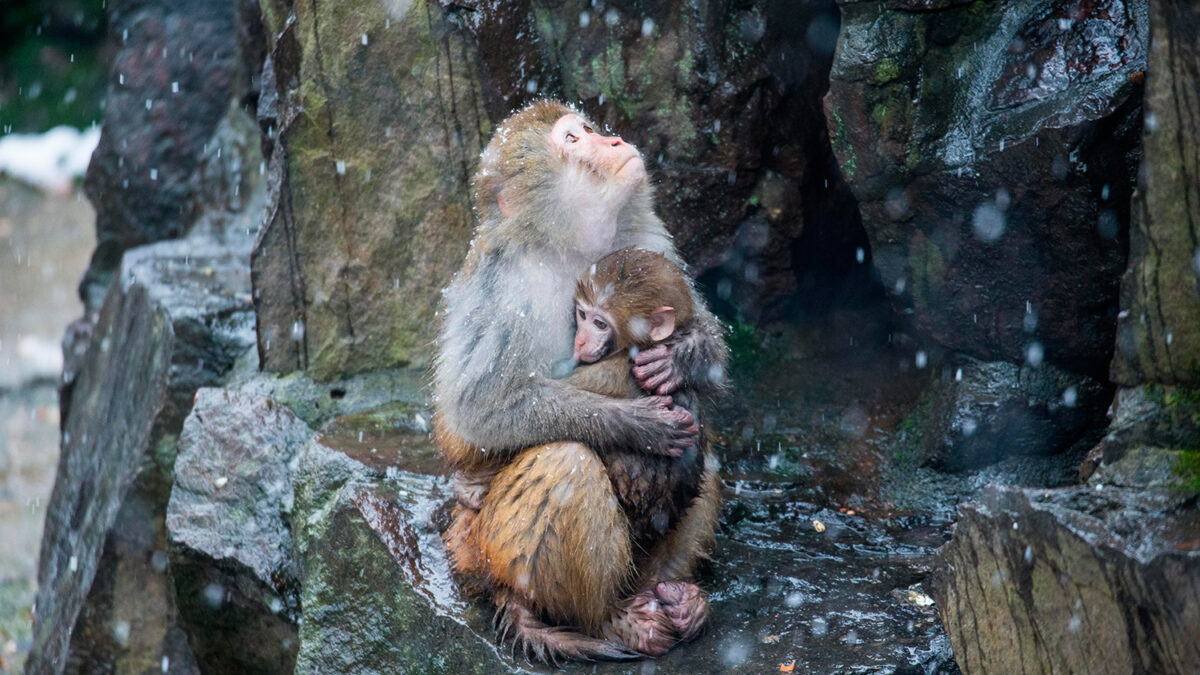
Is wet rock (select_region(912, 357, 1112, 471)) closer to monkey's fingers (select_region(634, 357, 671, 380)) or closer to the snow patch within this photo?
monkey's fingers (select_region(634, 357, 671, 380))

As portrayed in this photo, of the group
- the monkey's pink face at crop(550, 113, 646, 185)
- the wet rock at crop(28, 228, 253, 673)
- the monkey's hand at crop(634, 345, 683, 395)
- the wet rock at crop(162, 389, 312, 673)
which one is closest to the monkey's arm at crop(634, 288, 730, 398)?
the monkey's hand at crop(634, 345, 683, 395)

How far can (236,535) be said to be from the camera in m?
4.99

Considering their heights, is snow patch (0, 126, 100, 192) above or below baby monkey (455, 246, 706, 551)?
above

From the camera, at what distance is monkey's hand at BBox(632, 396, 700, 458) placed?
3729 mm

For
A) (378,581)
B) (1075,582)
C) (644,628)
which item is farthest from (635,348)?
(1075,582)

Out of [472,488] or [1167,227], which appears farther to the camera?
[472,488]

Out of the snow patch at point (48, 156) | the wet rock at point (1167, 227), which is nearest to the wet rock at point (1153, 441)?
the wet rock at point (1167, 227)

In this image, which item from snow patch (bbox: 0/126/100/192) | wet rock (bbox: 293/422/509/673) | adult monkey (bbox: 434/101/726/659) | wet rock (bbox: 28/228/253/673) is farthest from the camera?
snow patch (bbox: 0/126/100/192)

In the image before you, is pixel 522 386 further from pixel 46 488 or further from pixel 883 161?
pixel 46 488

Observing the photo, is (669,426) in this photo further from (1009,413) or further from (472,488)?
(1009,413)

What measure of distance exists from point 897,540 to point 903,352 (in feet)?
4.11

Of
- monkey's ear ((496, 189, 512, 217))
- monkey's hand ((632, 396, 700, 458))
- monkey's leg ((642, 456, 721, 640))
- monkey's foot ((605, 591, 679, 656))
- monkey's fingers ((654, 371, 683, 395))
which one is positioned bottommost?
monkey's foot ((605, 591, 679, 656))

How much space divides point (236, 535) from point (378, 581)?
113cm

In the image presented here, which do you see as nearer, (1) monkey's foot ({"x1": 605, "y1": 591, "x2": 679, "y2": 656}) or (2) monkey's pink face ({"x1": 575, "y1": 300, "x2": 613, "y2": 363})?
(1) monkey's foot ({"x1": 605, "y1": 591, "x2": 679, "y2": 656})
